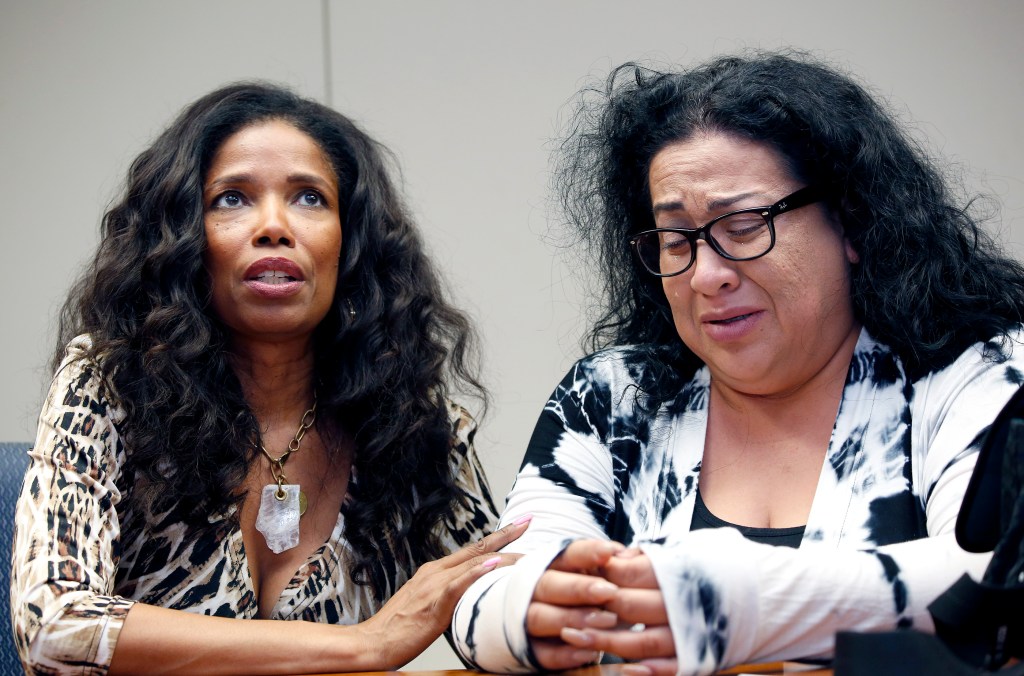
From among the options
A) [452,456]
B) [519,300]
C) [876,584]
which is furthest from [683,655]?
[519,300]

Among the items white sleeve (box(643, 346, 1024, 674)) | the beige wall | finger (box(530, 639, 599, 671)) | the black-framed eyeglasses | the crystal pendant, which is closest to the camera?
white sleeve (box(643, 346, 1024, 674))

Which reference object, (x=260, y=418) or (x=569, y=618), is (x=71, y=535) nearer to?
(x=260, y=418)

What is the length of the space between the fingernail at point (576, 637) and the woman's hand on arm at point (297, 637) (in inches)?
12.5

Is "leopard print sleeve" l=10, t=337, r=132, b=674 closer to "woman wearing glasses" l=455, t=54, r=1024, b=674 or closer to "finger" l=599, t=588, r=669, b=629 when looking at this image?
"woman wearing glasses" l=455, t=54, r=1024, b=674

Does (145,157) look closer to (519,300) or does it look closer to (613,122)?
(613,122)

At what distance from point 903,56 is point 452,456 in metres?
1.89

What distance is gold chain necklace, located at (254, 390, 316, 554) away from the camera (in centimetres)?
190

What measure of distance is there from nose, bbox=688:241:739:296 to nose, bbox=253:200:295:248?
0.78 meters

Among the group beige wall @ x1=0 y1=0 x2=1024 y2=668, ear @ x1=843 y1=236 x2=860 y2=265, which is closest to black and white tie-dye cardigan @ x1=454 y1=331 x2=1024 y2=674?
ear @ x1=843 y1=236 x2=860 y2=265

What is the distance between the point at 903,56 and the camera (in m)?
3.01

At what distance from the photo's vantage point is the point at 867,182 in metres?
1.62

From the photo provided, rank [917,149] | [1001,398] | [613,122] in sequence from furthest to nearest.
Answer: [613,122] → [917,149] → [1001,398]

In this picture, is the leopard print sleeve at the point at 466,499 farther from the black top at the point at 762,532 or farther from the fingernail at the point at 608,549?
the fingernail at the point at 608,549

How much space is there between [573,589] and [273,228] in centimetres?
99
